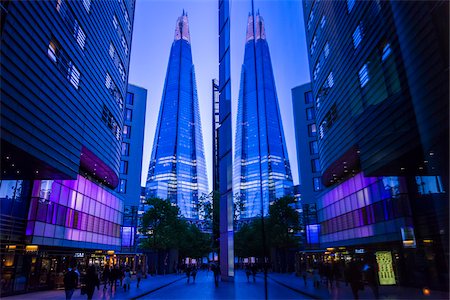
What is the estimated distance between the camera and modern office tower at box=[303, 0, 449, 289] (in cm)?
1387

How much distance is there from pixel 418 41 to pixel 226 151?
16886 millimetres

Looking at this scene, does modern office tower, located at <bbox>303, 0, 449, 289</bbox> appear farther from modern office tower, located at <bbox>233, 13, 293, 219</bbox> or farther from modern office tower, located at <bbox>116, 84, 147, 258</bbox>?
modern office tower, located at <bbox>233, 13, 293, 219</bbox>

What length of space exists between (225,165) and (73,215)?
46.0 feet

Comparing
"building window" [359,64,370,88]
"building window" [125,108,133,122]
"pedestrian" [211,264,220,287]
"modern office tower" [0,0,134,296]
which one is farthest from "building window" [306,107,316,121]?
"pedestrian" [211,264,220,287]

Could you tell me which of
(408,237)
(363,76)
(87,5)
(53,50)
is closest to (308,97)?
(363,76)

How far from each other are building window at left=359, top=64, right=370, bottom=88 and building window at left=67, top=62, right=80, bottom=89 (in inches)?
745

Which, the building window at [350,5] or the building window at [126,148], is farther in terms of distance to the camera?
the building window at [126,148]

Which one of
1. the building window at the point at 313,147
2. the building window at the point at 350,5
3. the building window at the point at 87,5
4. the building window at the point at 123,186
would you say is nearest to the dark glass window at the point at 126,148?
the building window at the point at 123,186

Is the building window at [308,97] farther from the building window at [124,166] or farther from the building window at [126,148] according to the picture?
the building window at [124,166]

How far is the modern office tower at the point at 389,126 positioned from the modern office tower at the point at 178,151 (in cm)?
12789

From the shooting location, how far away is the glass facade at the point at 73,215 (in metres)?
23.8

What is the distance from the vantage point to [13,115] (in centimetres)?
1523

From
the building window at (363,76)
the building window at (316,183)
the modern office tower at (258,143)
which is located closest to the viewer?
the building window at (363,76)

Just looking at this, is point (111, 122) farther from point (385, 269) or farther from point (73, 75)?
point (385, 269)
